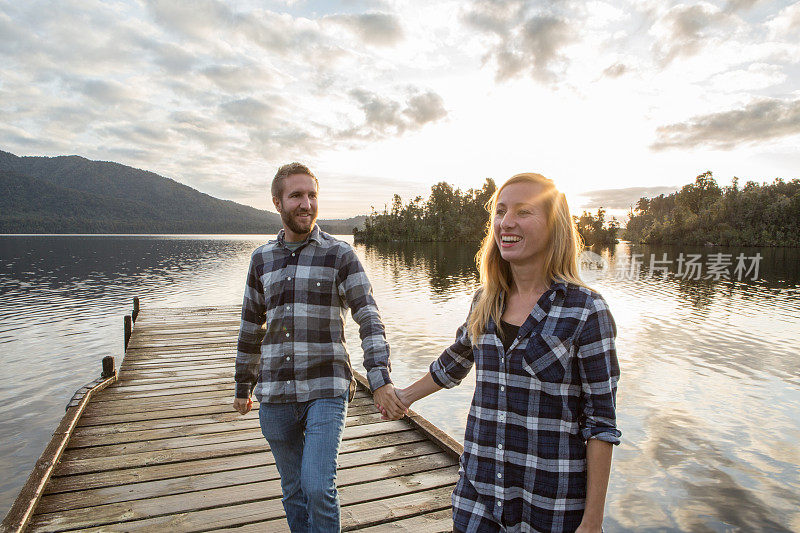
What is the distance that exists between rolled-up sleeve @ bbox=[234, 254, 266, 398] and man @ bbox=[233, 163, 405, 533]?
0.55 ft

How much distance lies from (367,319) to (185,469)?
12.0 feet

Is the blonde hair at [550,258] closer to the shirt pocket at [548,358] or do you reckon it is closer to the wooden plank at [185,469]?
the shirt pocket at [548,358]

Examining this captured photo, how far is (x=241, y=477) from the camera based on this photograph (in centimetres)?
521

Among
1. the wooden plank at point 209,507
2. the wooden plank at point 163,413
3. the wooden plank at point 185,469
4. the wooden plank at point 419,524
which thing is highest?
the wooden plank at point 419,524

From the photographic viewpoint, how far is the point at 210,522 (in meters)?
4.37

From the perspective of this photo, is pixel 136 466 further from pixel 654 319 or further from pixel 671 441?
pixel 654 319

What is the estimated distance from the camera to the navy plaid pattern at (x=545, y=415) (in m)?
1.90

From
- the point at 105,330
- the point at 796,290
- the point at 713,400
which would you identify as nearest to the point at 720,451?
the point at 713,400

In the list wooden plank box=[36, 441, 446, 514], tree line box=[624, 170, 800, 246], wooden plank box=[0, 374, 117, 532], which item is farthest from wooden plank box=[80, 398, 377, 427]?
tree line box=[624, 170, 800, 246]

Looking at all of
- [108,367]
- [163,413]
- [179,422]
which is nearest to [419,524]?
[179,422]

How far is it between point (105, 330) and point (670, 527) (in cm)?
2118

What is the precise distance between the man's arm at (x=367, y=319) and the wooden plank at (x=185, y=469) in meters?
3.09

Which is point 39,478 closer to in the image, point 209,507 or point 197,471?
point 197,471

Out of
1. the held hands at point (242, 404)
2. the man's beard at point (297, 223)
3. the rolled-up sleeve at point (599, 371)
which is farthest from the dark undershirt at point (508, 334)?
the held hands at point (242, 404)
